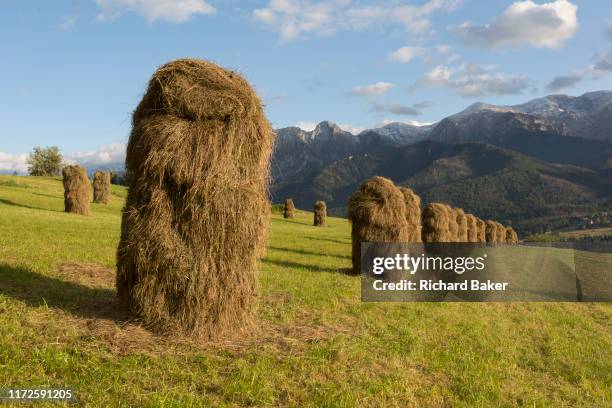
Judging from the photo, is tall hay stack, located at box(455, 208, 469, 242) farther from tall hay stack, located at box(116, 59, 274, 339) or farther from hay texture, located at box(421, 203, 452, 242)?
tall hay stack, located at box(116, 59, 274, 339)

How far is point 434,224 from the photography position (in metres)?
29.8

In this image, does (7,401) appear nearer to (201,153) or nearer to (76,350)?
(76,350)

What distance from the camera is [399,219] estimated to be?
19.9 meters

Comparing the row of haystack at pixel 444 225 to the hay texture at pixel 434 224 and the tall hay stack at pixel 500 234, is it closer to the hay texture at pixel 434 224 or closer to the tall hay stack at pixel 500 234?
the hay texture at pixel 434 224

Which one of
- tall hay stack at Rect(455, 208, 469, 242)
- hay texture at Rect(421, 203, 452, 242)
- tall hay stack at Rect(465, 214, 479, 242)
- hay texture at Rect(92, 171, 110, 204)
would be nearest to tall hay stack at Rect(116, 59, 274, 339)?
hay texture at Rect(421, 203, 452, 242)

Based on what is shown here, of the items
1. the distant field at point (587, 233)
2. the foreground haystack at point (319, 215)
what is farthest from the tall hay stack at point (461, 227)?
the distant field at point (587, 233)

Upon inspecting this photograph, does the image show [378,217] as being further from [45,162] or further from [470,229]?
[45,162]

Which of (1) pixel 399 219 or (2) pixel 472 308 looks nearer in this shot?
(2) pixel 472 308

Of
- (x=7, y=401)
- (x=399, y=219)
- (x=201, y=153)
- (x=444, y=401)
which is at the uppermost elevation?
(x=201, y=153)

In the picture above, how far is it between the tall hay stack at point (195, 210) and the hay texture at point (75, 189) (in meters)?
27.2

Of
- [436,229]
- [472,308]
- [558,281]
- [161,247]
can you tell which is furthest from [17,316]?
[558,281]

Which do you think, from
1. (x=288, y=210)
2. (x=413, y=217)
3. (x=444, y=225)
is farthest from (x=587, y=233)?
(x=413, y=217)

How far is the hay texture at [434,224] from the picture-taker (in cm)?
2984

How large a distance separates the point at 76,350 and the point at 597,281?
3285cm
